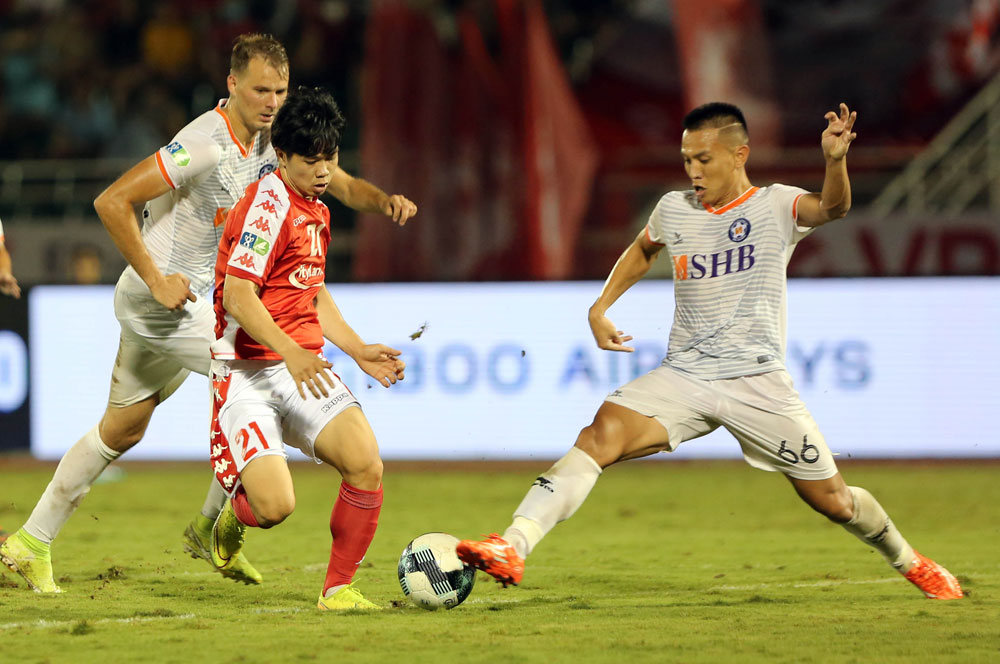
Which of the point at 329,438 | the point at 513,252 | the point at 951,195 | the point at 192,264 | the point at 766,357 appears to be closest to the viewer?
the point at 329,438

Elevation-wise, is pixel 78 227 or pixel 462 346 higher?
pixel 78 227

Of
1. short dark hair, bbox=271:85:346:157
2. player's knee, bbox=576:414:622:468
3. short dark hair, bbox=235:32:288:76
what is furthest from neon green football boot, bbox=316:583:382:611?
short dark hair, bbox=235:32:288:76

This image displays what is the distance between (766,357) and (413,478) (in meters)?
5.66

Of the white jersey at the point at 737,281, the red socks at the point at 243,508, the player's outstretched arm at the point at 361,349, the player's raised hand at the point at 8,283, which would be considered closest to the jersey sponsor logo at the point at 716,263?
the white jersey at the point at 737,281

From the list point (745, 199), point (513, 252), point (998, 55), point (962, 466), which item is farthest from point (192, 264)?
point (998, 55)

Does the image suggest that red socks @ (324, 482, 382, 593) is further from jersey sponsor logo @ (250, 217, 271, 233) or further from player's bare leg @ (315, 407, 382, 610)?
jersey sponsor logo @ (250, 217, 271, 233)

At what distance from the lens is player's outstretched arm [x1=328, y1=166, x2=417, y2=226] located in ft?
17.9

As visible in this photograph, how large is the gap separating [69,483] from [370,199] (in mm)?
1797

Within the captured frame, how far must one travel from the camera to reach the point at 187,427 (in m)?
10.7

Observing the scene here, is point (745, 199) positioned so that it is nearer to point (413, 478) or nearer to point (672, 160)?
point (413, 478)

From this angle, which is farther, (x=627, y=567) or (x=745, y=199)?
(x=627, y=567)

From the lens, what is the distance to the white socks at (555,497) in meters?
4.90

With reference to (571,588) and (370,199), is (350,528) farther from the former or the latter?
(370,199)

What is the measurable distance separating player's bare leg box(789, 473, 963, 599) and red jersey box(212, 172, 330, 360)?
2.04m
